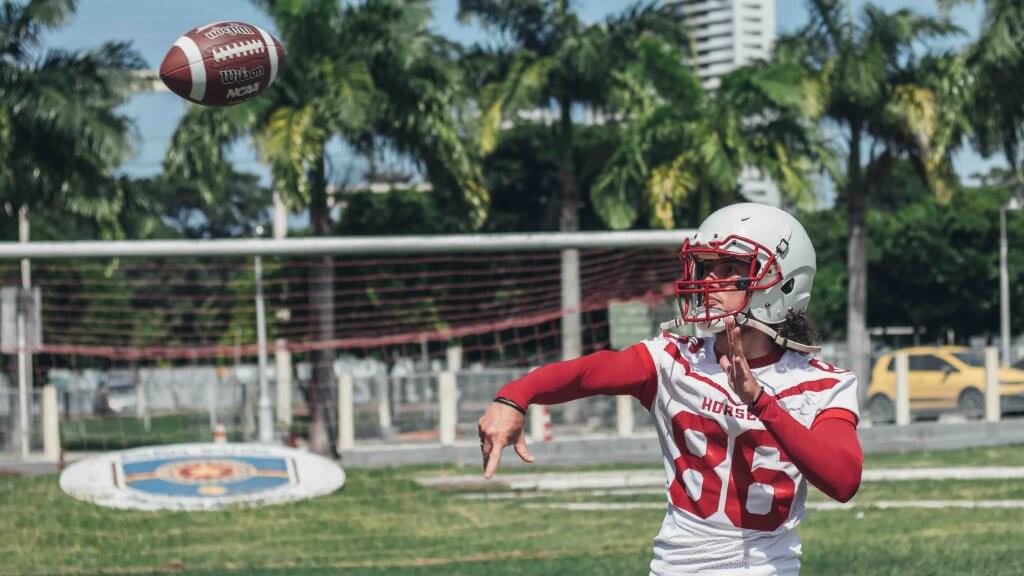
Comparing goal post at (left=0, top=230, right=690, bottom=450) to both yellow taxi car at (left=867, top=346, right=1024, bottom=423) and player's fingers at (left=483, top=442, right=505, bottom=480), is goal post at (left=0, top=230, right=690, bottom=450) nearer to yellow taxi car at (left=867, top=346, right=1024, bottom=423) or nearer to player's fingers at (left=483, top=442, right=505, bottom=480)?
yellow taxi car at (left=867, top=346, right=1024, bottom=423)

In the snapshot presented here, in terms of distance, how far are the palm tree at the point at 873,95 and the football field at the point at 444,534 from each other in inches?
522

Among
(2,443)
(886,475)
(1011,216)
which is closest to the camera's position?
(886,475)

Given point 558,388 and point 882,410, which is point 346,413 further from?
point 558,388

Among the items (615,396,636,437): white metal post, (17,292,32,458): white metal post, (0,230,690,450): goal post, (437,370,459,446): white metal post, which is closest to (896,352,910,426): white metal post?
(615,396,636,437): white metal post

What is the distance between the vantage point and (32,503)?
511 inches

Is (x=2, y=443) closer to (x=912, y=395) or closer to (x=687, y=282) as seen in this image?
(x=912, y=395)

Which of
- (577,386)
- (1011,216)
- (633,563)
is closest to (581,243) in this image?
(633,563)

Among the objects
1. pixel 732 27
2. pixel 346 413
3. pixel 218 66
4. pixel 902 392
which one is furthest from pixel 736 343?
pixel 732 27

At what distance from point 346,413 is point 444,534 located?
725 cm

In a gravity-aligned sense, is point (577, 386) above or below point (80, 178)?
below

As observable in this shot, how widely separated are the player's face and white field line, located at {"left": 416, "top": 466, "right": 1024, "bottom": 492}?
1219 cm

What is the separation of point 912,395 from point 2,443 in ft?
45.9

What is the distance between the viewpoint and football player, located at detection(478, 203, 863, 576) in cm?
369

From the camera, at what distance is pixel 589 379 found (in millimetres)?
3848
